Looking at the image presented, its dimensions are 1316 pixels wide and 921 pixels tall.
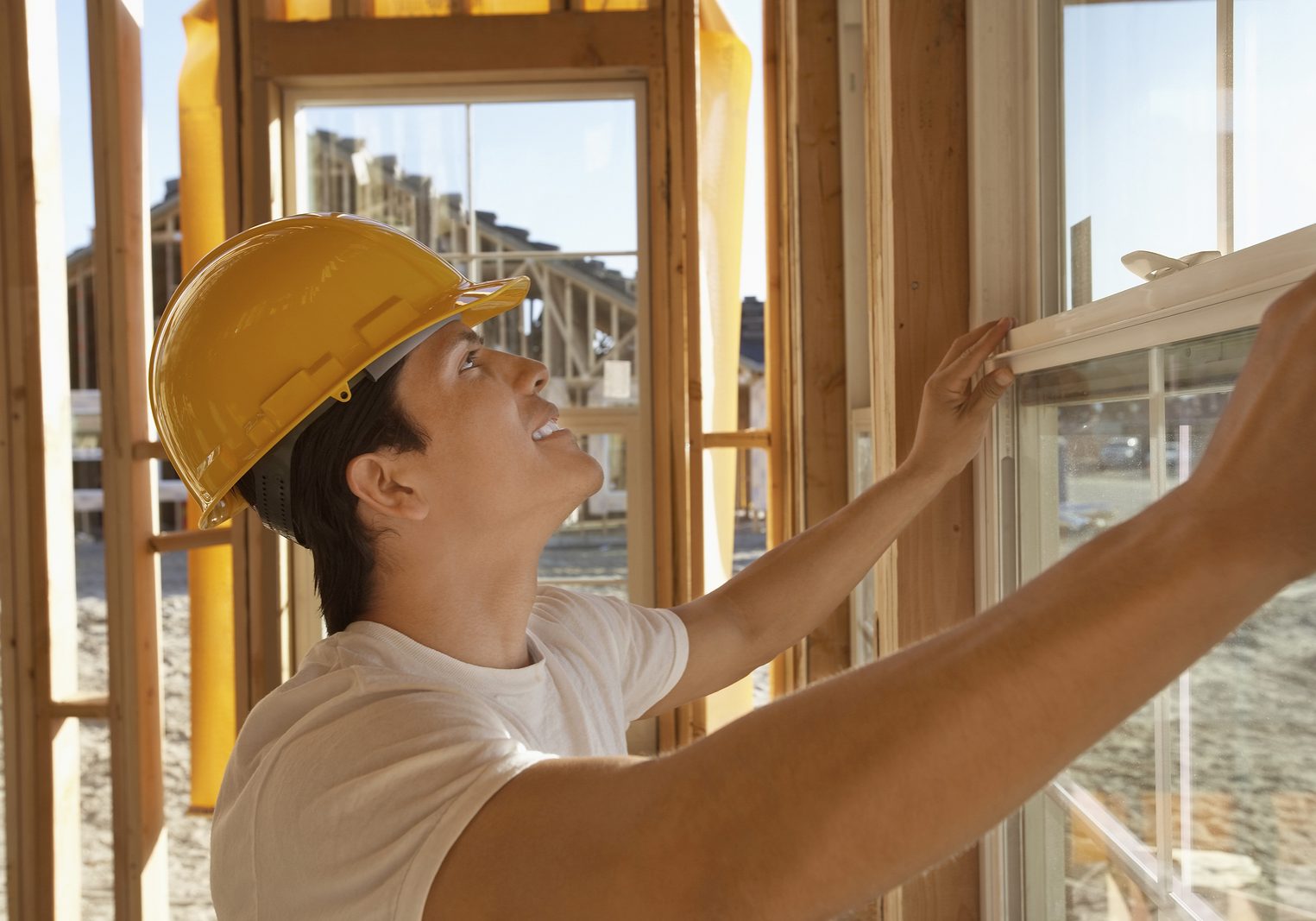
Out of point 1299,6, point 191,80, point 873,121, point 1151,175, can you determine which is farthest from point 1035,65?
point 191,80

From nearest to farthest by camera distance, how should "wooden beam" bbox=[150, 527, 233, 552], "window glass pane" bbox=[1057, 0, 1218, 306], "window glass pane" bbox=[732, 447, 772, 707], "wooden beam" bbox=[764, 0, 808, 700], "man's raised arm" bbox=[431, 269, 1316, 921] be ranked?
"man's raised arm" bbox=[431, 269, 1316, 921] → "window glass pane" bbox=[1057, 0, 1218, 306] → "wooden beam" bbox=[764, 0, 808, 700] → "wooden beam" bbox=[150, 527, 233, 552] → "window glass pane" bbox=[732, 447, 772, 707]

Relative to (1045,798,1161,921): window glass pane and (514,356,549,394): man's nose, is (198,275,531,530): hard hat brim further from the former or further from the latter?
(1045,798,1161,921): window glass pane

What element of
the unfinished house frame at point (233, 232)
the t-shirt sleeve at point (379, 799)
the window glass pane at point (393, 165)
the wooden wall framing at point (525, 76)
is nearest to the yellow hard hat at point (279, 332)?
the t-shirt sleeve at point (379, 799)

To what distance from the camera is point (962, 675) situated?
60 cm

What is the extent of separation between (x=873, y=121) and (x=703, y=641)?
868mm

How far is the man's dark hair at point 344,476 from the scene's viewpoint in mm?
1227

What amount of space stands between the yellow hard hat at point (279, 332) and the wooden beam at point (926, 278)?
62cm

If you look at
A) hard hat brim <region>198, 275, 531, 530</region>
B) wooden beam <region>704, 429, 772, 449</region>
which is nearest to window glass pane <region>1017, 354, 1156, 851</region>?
hard hat brim <region>198, 275, 531, 530</region>

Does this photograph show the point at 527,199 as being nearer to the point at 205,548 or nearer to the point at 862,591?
the point at 205,548

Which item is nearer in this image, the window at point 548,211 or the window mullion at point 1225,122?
the window mullion at point 1225,122

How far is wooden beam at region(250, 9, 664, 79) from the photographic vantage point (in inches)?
129

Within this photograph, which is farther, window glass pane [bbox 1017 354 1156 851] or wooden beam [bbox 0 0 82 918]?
wooden beam [bbox 0 0 82 918]

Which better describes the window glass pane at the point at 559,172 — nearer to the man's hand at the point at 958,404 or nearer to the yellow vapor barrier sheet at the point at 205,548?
the yellow vapor barrier sheet at the point at 205,548

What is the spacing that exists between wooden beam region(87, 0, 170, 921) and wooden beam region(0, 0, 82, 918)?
0.43 feet
